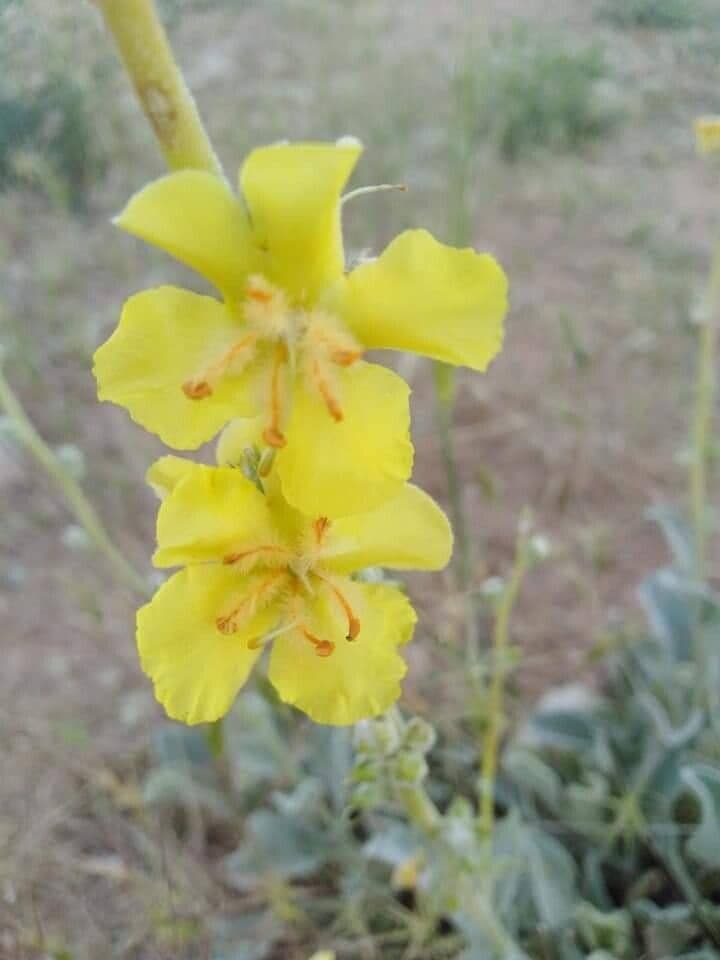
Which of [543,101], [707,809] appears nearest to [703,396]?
[707,809]

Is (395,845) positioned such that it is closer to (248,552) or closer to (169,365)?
(248,552)

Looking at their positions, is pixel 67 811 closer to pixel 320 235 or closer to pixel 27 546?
pixel 27 546

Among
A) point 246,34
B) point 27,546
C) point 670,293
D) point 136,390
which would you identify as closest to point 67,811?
point 27,546

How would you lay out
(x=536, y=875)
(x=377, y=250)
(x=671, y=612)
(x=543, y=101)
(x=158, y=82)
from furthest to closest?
(x=543, y=101), (x=377, y=250), (x=671, y=612), (x=536, y=875), (x=158, y=82)

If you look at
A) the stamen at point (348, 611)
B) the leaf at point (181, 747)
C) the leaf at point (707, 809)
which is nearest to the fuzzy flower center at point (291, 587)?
the stamen at point (348, 611)

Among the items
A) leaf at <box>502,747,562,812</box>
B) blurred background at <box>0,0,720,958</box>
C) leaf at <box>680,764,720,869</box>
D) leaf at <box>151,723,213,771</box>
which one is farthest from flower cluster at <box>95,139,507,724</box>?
leaf at <box>151,723,213,771</box>

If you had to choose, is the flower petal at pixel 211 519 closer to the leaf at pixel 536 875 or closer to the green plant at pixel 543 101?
the leaf at pixel 536 875
